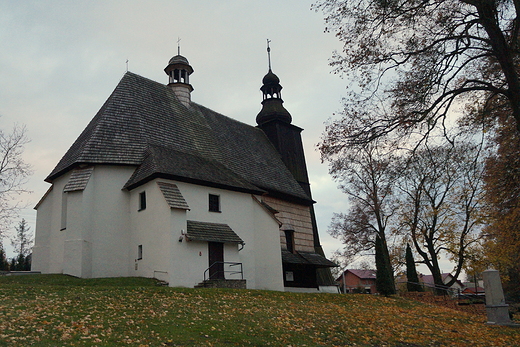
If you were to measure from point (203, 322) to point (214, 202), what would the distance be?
12190 mm

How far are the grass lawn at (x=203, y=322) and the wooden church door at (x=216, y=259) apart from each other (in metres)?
4.14

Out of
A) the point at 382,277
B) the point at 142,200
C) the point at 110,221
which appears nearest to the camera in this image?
the point at 110,221

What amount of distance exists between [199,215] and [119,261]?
4.28 metres

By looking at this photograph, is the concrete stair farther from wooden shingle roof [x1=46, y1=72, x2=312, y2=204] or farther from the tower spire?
the tower spire

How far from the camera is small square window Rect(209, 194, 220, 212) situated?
22047 mm

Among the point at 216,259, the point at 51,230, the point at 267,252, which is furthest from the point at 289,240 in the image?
the point at 51,230

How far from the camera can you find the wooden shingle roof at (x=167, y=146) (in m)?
21.2

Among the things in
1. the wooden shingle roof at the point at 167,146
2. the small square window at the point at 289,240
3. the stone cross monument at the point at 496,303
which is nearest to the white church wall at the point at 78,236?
the wooden shingle roof at the point at 167,146

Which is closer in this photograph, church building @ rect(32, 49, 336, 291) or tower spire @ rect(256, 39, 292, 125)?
church building @ rect(32, 49, 336, 291)

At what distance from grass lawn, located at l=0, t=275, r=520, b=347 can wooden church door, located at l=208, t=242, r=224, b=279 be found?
4.14 m

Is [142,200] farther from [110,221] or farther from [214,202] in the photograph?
[214,202]

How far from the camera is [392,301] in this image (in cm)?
2112

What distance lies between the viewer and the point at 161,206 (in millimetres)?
19578

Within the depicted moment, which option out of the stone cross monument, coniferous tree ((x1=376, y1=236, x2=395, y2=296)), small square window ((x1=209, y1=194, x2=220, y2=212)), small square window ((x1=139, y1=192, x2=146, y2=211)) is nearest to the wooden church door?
small square window ((x1=209, y1=194, x2=220, y2=212))
